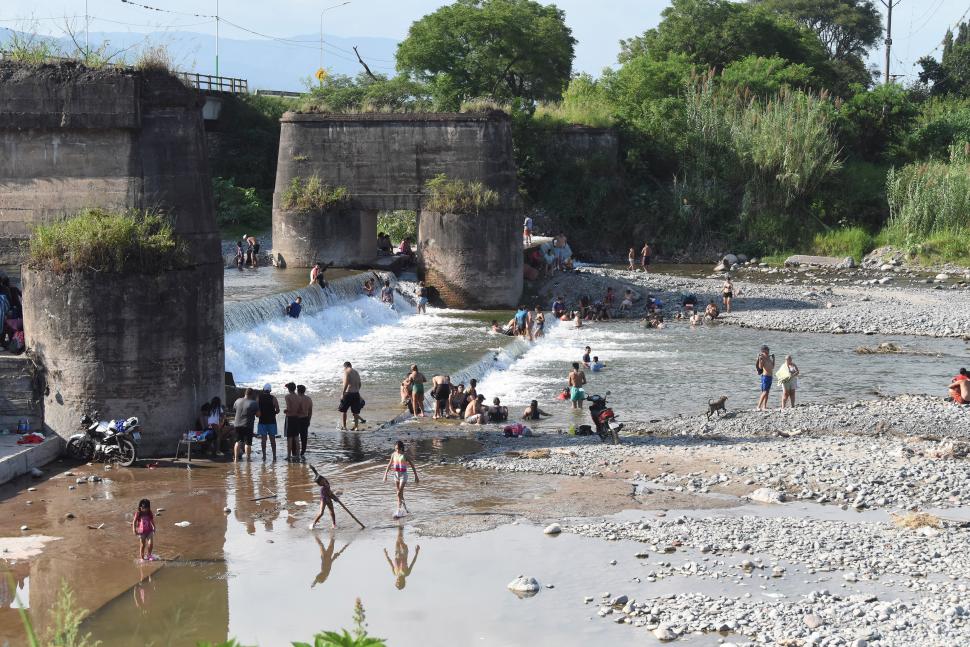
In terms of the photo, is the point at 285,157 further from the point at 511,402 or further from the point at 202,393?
the point at 202,393

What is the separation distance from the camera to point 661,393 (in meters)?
24.7

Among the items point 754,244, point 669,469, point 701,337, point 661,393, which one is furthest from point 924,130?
point 669,469

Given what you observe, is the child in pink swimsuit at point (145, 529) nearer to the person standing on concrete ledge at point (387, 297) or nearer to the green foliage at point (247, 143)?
the person standing on concrete ledge at point (387, 297)

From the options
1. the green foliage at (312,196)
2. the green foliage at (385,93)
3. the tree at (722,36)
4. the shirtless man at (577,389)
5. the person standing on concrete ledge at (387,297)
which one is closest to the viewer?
the shirtless man at (577,389)

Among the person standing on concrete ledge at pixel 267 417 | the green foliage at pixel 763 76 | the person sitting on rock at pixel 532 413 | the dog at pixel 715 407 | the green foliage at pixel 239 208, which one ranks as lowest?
the person sitting on rock at pixel 532 413

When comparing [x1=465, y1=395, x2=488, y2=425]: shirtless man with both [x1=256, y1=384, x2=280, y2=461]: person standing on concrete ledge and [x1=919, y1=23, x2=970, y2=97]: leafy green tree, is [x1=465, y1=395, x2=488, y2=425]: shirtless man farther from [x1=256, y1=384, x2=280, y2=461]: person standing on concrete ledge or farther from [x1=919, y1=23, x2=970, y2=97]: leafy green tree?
[x1=919, y1=23, x2=970, y2=97]: leafy green tree

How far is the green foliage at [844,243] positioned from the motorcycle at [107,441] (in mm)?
36169

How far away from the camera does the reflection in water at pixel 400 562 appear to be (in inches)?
502

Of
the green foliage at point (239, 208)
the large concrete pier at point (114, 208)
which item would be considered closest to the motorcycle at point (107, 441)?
the large concrete pier at point (114, 208)

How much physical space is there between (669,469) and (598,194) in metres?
32.6

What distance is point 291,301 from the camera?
98.1 ft

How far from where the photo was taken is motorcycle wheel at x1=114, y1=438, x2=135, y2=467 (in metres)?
16.5

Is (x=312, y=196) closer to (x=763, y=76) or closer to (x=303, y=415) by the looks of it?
(x=303, y=415)

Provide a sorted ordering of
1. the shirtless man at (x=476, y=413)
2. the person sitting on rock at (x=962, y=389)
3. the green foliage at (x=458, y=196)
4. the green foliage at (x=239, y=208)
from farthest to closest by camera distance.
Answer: the green foliage at (x=239, y=208) < the green foliage at (x=458, y=196) < the person sitting on rock at (x=962, y=389) < the shirtless man at (x=476, y=413)
